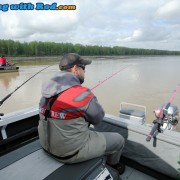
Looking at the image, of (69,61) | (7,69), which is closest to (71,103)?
(69,61)

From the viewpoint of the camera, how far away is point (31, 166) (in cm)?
163

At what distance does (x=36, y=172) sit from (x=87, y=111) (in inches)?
24.1

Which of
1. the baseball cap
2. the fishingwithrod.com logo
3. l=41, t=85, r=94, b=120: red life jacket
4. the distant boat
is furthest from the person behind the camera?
the distant boat

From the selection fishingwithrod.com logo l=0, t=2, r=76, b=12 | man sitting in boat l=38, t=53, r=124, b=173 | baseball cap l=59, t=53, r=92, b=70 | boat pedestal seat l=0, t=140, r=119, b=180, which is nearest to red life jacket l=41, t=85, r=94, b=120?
man sitting in boat l=38, t=53, r=124, b=173

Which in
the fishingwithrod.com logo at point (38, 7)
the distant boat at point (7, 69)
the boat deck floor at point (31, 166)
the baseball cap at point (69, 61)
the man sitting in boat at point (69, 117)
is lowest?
the distant boat at point (7, 69)

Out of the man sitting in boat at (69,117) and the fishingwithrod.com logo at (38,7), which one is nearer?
the man sitting in boat at (69,117)

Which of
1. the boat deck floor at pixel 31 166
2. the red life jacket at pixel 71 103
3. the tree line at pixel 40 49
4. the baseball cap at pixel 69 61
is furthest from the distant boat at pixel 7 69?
the tree line at pixel 40 49

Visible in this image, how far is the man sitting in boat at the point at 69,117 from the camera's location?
146 cm

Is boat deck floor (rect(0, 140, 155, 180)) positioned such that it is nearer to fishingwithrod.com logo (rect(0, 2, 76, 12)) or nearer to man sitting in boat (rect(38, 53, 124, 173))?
man sitting in boat (rect(38, 53, 124, 173))

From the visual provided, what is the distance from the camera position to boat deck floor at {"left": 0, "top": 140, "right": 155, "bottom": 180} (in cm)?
150

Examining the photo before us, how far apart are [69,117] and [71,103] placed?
0.11 metres

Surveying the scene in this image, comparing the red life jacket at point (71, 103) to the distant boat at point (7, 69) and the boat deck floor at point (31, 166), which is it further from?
the distant boat at point (7, 69)

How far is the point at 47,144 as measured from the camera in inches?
64.0

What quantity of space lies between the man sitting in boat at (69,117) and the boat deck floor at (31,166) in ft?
0.27
